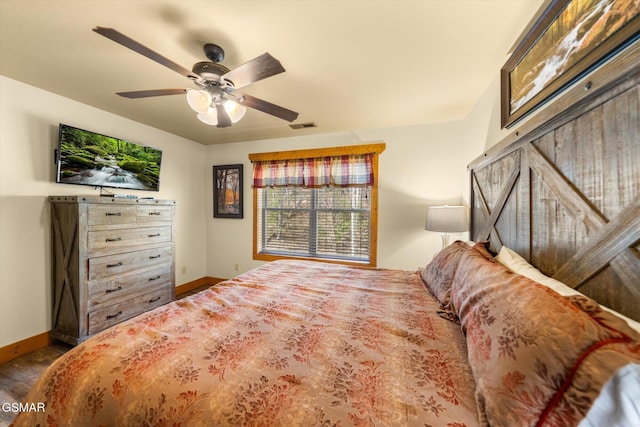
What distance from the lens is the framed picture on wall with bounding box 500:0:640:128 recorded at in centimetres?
89

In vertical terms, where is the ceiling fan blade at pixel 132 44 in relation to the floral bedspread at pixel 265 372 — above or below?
above

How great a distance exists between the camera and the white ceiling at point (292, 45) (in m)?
1.38

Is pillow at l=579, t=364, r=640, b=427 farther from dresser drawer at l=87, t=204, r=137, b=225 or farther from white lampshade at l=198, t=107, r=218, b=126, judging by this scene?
dresser drawer at l=87, t=204, r=137, b=225

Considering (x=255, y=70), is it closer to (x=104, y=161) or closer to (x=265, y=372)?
(x=265, y=372)

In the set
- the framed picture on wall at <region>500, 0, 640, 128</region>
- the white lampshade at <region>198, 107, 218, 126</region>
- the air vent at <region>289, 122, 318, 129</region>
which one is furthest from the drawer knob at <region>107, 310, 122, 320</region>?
the framed picture on wall at <region>500, 0, 640, 128</region>

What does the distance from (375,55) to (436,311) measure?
1.83 m

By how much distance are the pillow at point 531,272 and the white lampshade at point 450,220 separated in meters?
1.03

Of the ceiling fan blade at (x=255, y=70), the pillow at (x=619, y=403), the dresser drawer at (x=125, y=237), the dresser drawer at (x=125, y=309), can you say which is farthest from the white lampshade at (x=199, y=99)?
the dresser drawer at (x=125, y=309)

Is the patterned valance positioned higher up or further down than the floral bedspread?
higher up

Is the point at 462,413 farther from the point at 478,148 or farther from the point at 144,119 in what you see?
the point at 144,119

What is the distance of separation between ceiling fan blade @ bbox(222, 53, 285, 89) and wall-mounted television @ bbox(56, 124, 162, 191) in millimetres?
2174

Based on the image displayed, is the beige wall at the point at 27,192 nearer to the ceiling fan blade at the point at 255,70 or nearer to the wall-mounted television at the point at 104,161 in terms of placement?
the wall-mounted television at the point at 104,161

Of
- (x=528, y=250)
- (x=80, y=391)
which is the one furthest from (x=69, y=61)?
(x=528, y=250)

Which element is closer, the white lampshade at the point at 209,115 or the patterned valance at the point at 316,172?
the white lampshade at the point at 209,115
